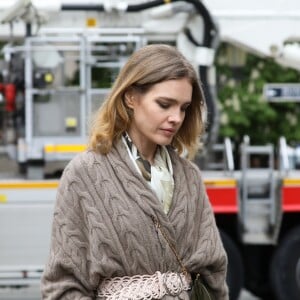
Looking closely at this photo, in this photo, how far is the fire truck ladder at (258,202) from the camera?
994cm

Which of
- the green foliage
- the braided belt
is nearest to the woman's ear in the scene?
the braided belt

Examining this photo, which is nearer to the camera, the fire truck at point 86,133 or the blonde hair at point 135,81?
the blonde hair at point 135,81

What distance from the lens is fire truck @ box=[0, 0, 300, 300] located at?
964cm

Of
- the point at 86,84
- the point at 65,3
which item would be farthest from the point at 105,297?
the point at 65,3

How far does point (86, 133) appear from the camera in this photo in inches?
385

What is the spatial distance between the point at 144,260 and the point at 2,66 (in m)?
6.93

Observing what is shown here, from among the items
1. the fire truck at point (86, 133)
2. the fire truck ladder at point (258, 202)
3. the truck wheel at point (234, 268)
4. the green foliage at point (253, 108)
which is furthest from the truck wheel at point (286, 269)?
the green foliage at point (253, 108)

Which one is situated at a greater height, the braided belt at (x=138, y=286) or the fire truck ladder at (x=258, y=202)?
the braided belt at (x=138, y=286)

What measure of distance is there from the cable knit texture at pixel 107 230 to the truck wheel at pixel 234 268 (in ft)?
20.4

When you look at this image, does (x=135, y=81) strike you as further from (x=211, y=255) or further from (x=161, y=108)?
(x=211, y=255)

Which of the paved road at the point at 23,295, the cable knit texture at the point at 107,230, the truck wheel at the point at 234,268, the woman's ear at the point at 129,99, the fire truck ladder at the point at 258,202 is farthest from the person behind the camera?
the paved road at the point at 23,295

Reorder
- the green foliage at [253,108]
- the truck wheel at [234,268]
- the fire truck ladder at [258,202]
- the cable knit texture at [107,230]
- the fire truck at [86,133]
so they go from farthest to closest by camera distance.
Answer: the green foliage at [253,108] → the fire truck ladder at [258,202] → the truck wheel at [234,268] → the fire truck at [86,133] → the cable knit texture at [107,230]

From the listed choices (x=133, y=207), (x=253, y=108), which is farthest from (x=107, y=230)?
(x=253, y=108)

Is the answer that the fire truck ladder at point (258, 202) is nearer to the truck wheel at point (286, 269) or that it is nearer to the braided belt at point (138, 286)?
the truck wheel at point (286, 269)
